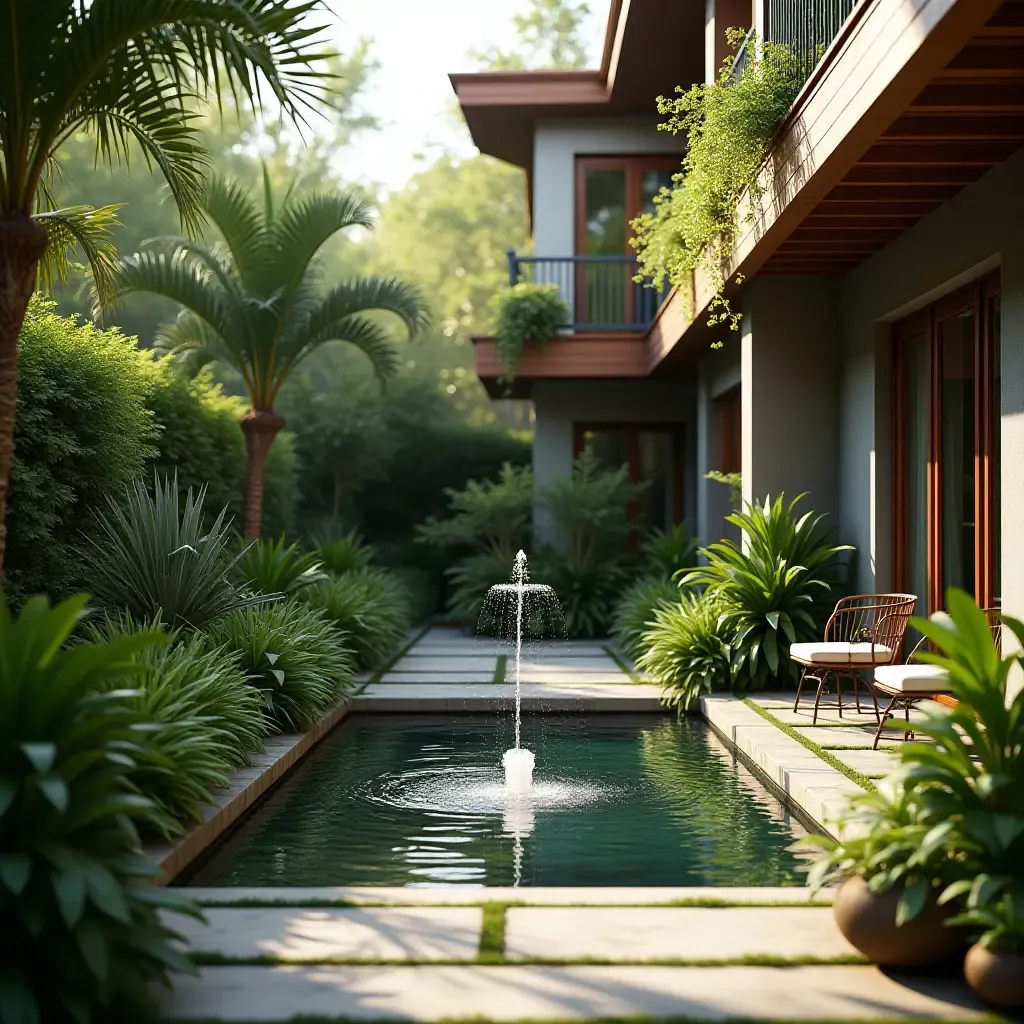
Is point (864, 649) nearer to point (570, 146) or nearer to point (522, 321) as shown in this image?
point (522, 321)

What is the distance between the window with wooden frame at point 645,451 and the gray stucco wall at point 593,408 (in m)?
0.19

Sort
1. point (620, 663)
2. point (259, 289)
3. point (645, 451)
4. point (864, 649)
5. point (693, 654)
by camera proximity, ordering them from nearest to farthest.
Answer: point (864, 649) → point (693, 654) → point (620, 663) → point (259, 289) → point (645, 451)

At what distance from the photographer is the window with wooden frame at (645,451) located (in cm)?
1705

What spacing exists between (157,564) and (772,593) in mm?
4229

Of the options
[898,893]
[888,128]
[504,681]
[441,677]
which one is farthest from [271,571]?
[898,893]

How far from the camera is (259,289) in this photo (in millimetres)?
12094

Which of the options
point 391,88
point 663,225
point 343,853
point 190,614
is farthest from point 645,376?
point 391,88

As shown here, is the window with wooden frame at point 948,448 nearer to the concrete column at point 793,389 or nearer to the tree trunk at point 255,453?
the concrete column at point 793,389

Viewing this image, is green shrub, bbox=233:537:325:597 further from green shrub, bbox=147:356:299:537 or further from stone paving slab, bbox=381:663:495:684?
stone paving slab, bbox=381:663:495:684

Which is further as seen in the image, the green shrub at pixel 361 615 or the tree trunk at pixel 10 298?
the green shrub at pixel 361 615

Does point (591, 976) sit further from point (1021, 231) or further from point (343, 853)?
point (1021, 231)

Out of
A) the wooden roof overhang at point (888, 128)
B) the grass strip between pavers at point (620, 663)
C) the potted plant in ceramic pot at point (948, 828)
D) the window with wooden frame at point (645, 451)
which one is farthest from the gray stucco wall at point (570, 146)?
the potted plant in ceramic pot at point (948, 828)

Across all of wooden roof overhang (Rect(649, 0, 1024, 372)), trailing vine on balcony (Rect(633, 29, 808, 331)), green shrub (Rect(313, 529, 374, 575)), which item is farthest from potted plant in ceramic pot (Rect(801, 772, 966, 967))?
green shrub (Rect(313, 529, 374, 575))

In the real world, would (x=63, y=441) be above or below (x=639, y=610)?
above
